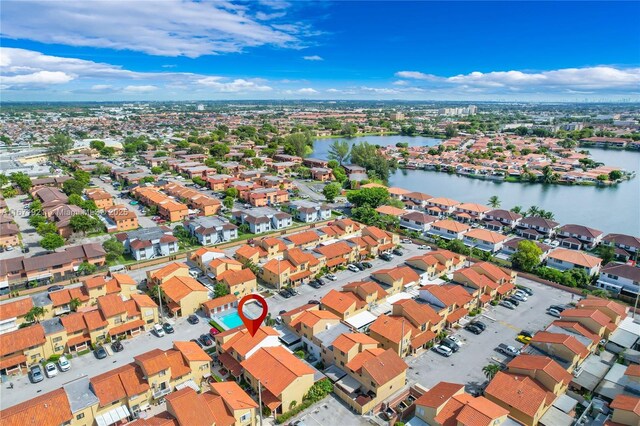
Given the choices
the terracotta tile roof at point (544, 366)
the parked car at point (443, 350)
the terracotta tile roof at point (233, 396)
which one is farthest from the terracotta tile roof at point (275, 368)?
the terracotta tile roof at point (544, 366)

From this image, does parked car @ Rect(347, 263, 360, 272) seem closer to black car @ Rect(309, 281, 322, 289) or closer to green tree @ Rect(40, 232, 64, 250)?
black car @ Rect(309, 281, 322, 289)

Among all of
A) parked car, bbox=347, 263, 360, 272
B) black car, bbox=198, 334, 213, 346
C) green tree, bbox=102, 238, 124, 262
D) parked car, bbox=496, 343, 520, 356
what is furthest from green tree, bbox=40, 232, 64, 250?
parked car, bbox=496, 343, 520, 356

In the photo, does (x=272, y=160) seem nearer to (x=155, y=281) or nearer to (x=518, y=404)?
(x=155, y=281)

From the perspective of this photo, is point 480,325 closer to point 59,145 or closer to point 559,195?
point 559,195

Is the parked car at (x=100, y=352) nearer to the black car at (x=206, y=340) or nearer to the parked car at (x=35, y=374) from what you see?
the parked car at (x=35, y=374)

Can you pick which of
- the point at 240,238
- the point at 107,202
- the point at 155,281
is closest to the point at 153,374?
the point at 155,281
